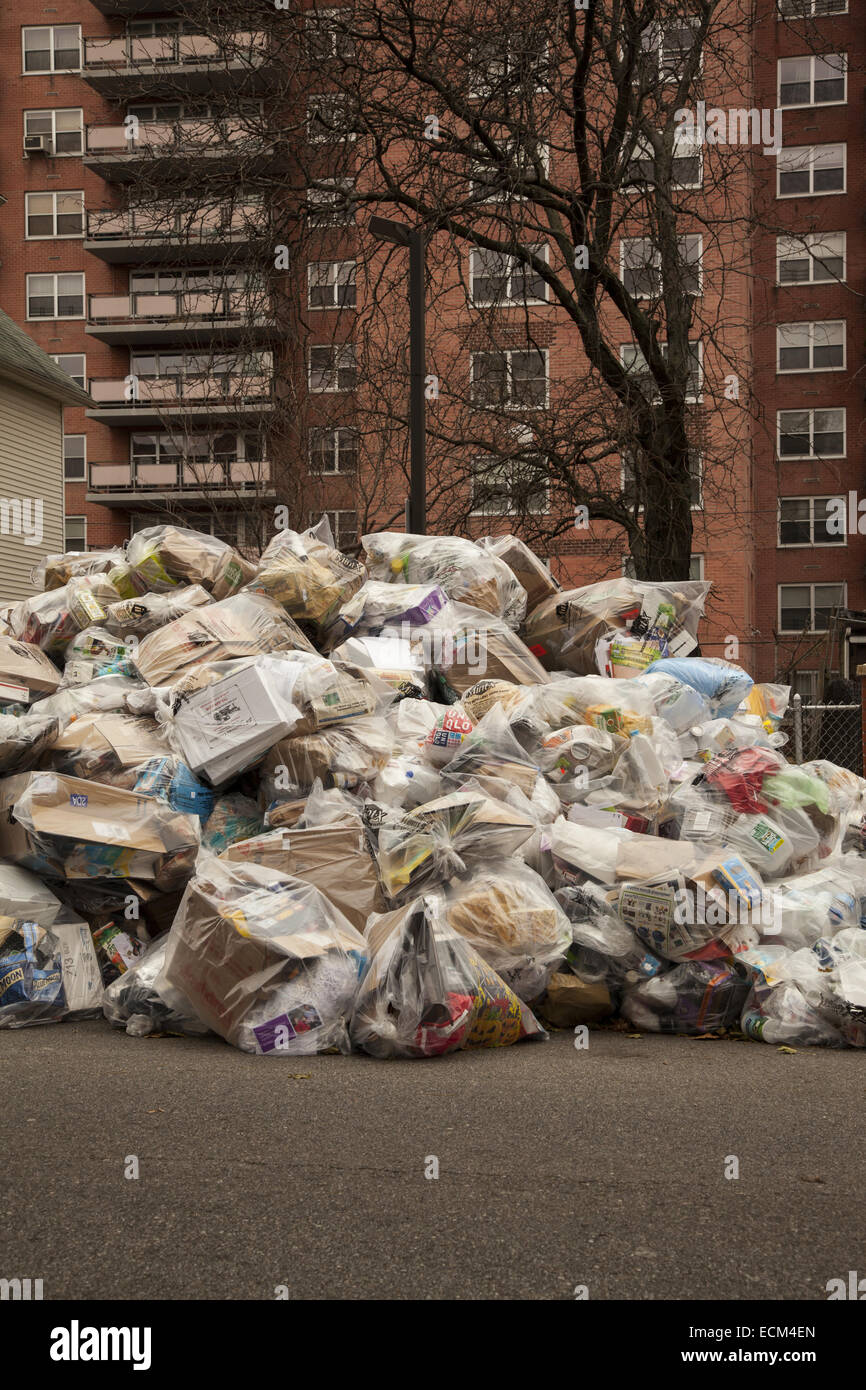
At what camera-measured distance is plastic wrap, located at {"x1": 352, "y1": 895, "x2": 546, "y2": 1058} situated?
3.85m

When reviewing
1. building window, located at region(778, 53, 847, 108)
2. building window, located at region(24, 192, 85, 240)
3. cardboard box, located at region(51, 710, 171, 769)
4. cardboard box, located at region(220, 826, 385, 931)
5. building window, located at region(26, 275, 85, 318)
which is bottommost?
cardboard box, located at region(220, 826, 385, 931)

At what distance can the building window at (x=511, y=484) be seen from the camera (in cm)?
1137

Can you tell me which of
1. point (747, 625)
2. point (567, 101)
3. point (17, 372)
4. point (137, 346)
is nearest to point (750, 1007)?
point (567, 101)

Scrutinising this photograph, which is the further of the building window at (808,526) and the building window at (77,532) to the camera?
the building window at (77,532)

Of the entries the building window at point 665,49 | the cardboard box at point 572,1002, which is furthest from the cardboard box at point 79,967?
the building window at point 665,49

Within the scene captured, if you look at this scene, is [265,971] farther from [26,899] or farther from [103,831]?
[26,899]

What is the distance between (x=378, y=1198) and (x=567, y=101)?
975 cm

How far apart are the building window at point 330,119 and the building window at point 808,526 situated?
23160 millimetres

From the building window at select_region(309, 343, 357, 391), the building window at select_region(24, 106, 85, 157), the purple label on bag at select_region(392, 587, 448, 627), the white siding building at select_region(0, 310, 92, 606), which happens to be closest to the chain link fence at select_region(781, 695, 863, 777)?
the purple label on bag at select_region(392, 587, 448, 627)

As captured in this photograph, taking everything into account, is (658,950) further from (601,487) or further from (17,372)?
(17,372)

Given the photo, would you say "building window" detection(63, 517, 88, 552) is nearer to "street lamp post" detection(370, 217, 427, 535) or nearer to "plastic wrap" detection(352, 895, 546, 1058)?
"street lamp post" detection(370, 217, 427, 535)

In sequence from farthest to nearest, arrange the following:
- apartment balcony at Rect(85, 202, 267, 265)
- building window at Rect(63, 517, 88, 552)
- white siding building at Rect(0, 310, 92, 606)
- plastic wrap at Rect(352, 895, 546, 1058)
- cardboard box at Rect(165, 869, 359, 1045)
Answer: building window at Rect(63, 517, 88, 552), white siding building at Rect(0, 310, 92, 606), apartment balcony at Rect(85, 202, 267, 265), cardboard box at Rect(165, 869, 359, 1045), plastic wrap at Rect(352, 895, 546, 1058)

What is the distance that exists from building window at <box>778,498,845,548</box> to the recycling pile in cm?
2628

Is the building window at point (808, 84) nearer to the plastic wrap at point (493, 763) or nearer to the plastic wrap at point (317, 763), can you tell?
the plastic wrap at point (493, 763)
